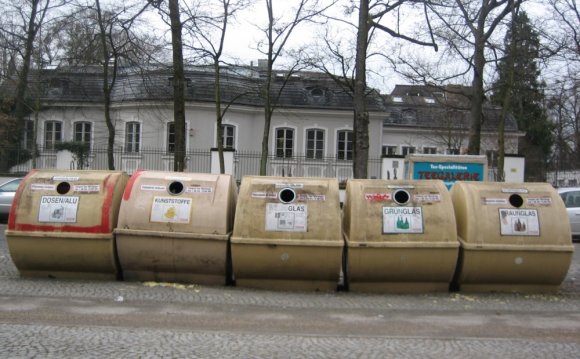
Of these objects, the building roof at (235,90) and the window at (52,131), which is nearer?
the building roof at (235,90)

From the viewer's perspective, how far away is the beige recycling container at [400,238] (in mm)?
7328

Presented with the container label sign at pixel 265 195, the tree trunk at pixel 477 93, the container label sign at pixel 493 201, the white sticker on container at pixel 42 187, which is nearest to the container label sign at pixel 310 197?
the container label sign at pixel 265 195

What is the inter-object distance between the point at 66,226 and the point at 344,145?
94.4 feet

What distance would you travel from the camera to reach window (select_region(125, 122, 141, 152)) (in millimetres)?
33688

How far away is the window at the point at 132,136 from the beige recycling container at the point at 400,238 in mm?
27705

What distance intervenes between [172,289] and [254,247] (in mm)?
1167

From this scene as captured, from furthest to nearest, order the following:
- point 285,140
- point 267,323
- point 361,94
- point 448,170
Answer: point 285,140
point 361,94
point 448,170
point 267,323

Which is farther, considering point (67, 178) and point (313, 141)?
point (313, 141)

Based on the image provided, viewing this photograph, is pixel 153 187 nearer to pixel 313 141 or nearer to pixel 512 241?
pixel 512 241

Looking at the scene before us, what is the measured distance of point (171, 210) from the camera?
7.55 metres

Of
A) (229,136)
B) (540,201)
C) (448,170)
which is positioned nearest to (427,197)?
(540,201)

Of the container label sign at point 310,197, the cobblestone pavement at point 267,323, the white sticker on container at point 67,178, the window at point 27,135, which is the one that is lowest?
the cobblestone pavement at point 267,323

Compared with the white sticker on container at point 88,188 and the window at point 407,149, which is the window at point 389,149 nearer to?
the window at point 407,149

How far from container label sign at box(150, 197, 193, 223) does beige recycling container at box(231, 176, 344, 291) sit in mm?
660
